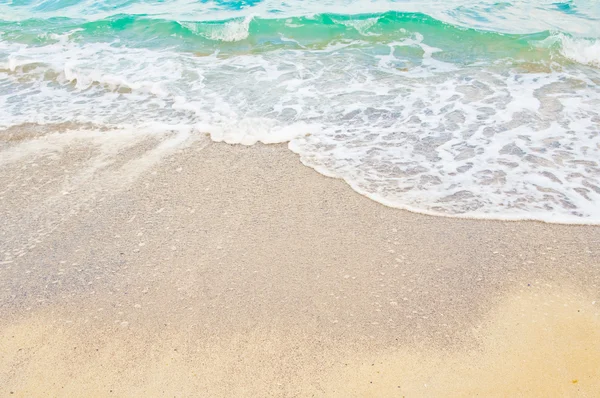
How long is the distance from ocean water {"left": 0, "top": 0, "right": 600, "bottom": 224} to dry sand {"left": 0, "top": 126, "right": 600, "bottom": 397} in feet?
1.89

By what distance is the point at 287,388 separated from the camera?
288 cm

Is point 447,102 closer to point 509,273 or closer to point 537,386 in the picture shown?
point 509,273

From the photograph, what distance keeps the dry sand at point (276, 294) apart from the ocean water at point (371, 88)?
1.89 feet

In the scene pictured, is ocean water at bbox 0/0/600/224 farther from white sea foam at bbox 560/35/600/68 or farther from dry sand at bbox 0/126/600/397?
dry sand at bbox 0/126/600/397

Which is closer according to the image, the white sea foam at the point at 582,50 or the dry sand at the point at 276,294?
the dry sand at the point at 276,294

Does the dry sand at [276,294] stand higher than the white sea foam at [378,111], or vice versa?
the white sea foam at [378,111]

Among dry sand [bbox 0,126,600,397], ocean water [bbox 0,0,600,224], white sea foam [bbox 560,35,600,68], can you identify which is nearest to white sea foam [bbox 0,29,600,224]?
ocean water [bbox 0,0,600,224]

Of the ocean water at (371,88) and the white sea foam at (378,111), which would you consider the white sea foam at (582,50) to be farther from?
the white sea foam at (378,111)

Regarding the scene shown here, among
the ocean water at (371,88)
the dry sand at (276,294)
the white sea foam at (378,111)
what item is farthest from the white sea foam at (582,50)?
the dry sand at (276,294)

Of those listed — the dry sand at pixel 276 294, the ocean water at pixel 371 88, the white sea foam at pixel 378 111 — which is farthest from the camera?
the ocean water at pixel 371 88

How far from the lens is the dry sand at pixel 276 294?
2.95 meters

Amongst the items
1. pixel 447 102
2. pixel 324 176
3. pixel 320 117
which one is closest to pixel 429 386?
pixel 324 176

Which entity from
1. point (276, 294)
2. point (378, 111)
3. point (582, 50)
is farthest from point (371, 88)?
point (276, 294)

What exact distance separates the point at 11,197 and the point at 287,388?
11.2ft
